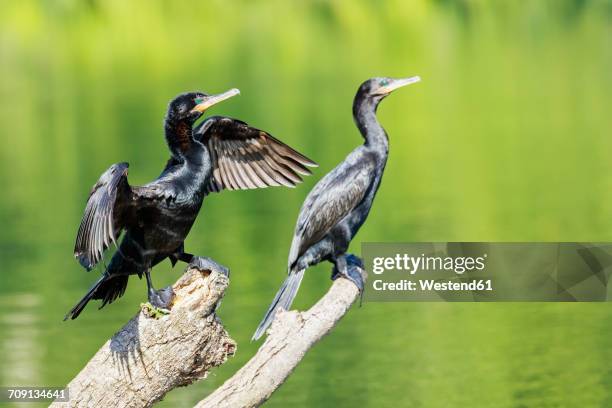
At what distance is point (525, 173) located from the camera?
23.0 metres

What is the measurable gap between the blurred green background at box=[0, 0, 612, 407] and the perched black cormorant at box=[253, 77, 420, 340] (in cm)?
392

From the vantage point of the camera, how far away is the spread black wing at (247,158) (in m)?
8.24

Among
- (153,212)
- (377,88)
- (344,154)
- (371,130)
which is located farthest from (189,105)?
(344,154)

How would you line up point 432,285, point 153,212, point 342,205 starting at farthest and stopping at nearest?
point 432,285, point 342,205, point 153,212

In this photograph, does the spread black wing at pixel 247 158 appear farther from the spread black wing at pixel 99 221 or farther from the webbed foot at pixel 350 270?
the spread black wing at pixel 99 221

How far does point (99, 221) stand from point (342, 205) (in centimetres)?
207

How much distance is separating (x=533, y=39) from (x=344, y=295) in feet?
113

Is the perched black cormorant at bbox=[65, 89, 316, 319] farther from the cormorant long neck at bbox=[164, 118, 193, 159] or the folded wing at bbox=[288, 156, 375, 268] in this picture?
the folded wing at bbox=[288, 156, 375, 268]

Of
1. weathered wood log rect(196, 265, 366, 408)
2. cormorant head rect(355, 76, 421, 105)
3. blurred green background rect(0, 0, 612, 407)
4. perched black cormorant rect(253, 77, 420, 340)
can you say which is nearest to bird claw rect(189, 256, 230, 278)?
weathered wood log rect(196, 265, 366, 408)

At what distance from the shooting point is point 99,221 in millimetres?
6680

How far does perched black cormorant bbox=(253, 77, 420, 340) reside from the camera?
8.26m

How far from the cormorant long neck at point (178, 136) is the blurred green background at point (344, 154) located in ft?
16.2

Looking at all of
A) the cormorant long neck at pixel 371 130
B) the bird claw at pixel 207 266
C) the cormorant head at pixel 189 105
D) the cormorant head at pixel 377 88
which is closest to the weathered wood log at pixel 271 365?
the bird claw at pixel 207 266

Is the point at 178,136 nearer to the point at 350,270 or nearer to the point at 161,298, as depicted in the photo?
the point at 161,298
